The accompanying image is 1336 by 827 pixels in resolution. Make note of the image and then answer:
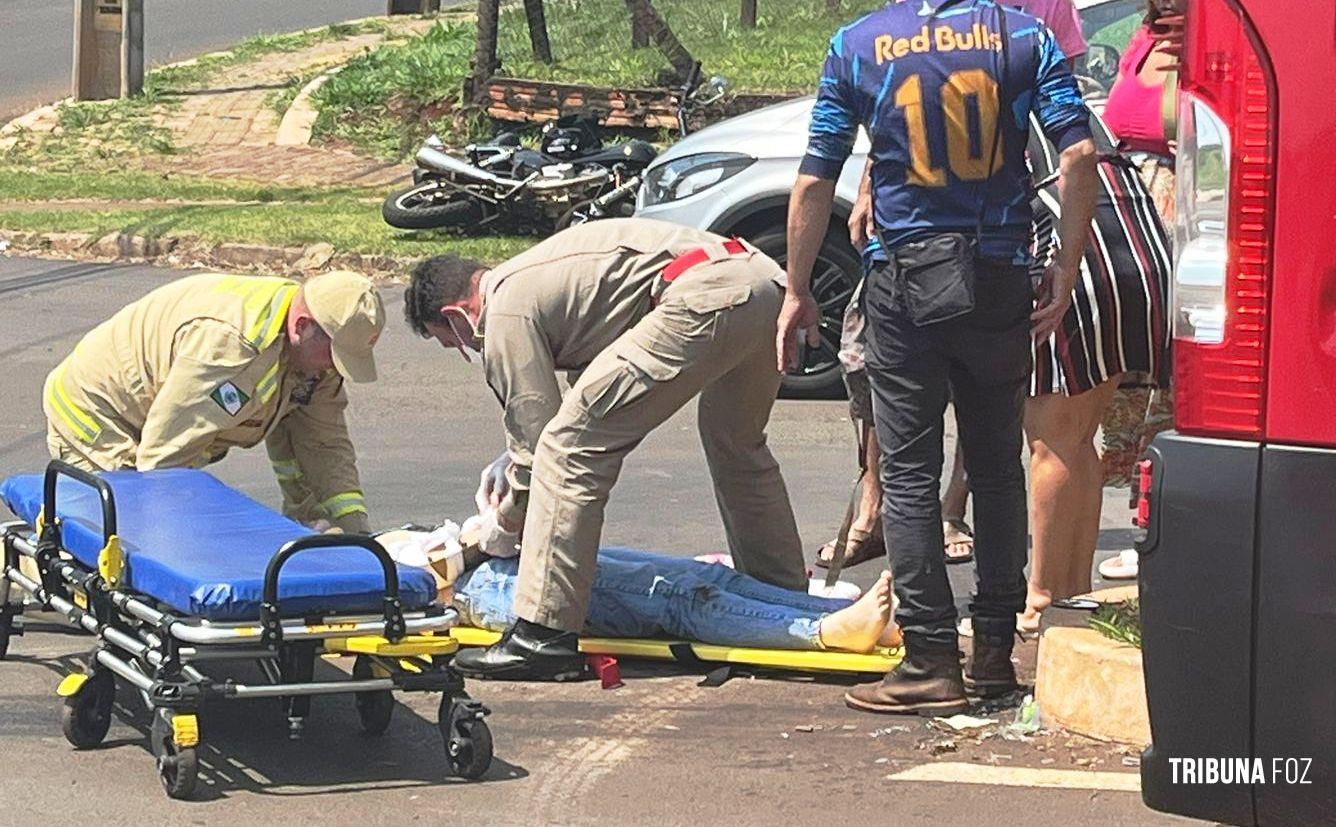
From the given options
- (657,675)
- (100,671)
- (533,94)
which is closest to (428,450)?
(657,675)

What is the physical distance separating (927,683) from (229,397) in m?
2.05

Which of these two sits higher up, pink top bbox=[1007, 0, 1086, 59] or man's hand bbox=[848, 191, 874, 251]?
pink top bbox=[1007, 0, 1086, 59]

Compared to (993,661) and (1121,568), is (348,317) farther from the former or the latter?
(1121,568)

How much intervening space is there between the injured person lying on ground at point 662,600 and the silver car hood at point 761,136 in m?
4.08

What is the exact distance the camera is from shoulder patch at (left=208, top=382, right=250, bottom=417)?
18.9ft

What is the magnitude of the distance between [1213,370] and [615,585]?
278cm

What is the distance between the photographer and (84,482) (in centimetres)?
530

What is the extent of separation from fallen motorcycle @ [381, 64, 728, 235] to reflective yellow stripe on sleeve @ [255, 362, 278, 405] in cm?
750

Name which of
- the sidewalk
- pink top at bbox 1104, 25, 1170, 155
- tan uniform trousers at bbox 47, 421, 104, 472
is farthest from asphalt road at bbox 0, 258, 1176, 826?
the sidewalk

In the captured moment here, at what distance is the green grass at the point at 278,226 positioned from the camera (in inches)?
534

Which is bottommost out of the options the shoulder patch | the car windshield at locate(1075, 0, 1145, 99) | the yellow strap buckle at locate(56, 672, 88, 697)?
the yellow strap buckle at locate(56, 672, 88, 697)

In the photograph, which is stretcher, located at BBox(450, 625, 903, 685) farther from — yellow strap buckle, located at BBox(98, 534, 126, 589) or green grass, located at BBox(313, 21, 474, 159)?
green grass, located at BBox(313, 21, 474, 159)

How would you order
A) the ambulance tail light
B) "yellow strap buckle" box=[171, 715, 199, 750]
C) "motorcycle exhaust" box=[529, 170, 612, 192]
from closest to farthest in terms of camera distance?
1. the ambulance tail light
2. "yellow strap buckle" box=[171, 715, 199, 750]
3. "motorcycle exhaust" box=[529, 170, 612, 192]

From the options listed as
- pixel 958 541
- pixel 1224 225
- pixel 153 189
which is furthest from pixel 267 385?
pixel 153 189
